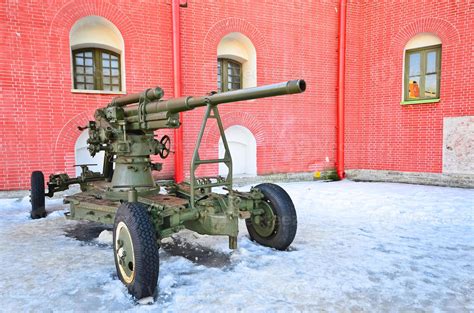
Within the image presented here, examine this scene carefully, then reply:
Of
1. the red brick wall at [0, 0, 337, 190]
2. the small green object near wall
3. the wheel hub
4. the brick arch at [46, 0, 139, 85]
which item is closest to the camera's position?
the wheel hub

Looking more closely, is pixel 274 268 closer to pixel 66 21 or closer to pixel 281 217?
pixel 281 217

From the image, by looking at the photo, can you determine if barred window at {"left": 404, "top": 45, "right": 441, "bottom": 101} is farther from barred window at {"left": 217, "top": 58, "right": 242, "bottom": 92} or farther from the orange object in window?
barred window at {"left": 217, "top": 58, "right": 242, "bottom": 92}

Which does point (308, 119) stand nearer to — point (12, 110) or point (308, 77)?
point (308, 77)

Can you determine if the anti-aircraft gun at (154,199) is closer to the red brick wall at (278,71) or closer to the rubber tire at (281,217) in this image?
the rubber tire at (281,217)

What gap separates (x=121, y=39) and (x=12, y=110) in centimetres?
256

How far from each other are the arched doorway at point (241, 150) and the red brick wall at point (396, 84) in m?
2.83

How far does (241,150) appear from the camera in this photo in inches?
366

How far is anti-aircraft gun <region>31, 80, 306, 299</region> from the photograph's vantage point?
9.40 feet

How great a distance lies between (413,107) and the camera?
8.95 m

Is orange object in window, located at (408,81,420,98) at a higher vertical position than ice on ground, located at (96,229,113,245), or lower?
higher

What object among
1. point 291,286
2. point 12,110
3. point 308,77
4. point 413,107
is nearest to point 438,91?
point 413,107

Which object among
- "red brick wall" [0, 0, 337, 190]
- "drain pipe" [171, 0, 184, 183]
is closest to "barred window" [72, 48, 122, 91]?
"red brick wall" [0, 0, 337, 190]

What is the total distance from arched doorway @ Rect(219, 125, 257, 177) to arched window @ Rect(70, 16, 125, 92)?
2.86 m

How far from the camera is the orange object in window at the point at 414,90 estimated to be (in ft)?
29.7
